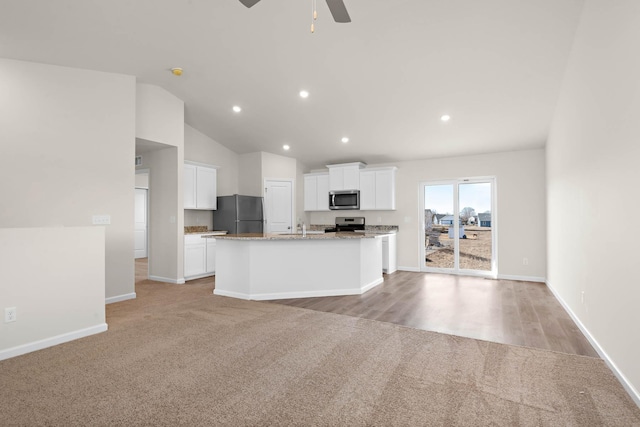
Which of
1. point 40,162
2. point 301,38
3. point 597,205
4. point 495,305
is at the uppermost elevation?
point 301,38

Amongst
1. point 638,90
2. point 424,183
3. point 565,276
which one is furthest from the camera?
point 424,183

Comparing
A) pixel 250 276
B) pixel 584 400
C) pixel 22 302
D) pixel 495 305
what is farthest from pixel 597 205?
pixel 22 302

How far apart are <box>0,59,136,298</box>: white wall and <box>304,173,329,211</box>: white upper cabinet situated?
393cm

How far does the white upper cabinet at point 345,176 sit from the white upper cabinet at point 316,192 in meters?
0.25

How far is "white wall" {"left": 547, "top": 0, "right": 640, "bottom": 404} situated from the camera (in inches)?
80.0

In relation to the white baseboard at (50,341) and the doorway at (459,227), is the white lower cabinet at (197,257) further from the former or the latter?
the doorway at (459,227)

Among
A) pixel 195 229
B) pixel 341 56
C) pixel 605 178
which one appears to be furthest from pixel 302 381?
pixel 195 229

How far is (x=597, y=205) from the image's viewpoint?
2.67m

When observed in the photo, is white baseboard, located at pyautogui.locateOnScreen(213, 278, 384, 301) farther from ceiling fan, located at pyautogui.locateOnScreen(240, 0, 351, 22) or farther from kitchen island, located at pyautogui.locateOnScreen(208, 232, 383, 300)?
ceiling fan, located at pyautogui.locateOnScreen(240, 0, 351, 22)

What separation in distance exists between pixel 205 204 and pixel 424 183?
14.9 ft

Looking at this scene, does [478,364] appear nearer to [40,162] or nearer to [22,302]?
[22,302]

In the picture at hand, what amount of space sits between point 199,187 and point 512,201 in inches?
235

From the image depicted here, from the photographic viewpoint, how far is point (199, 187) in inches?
244

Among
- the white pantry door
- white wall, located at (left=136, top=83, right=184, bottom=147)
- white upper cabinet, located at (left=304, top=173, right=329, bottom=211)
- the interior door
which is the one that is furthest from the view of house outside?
the interior door
